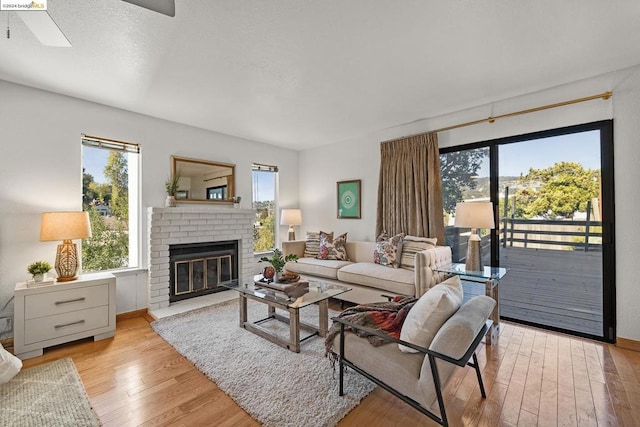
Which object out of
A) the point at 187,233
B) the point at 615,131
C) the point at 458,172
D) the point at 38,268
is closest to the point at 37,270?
the point at 38,268

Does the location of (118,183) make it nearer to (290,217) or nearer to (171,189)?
(171,189)

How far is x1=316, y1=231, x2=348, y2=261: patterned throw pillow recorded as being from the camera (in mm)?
4160

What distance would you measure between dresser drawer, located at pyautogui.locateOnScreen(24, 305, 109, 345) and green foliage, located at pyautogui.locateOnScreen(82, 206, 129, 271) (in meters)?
0.72

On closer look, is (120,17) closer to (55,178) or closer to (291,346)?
(55,178)

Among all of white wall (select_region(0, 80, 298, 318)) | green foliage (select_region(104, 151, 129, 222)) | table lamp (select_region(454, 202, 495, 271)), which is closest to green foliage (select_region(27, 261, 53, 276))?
white wall (select_region(0, 80, 298, 318))

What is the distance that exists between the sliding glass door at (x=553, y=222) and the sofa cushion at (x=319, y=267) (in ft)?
6.05

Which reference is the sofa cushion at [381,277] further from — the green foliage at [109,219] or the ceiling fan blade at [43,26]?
the ceiling fan blade at [43,26]

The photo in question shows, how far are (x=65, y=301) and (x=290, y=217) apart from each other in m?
3.11

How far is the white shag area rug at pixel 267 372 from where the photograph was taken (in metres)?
1.71

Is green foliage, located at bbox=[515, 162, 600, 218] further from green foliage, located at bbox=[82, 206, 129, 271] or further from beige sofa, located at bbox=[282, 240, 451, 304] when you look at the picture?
green foliage, located at bbox=[82, 206, 129, 271]

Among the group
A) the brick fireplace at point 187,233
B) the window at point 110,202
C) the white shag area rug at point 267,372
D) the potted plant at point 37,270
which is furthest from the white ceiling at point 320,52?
the white shag area rug at point 267,372

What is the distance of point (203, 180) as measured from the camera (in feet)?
13.5

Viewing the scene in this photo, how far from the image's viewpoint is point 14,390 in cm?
192

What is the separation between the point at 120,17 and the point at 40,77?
152 cm
